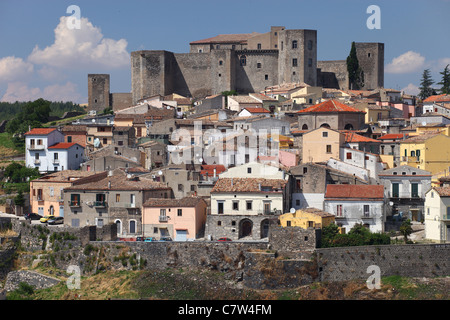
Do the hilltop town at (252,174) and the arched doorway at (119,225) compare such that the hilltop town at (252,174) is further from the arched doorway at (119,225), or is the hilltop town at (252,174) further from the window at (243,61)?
the window at (243,61)

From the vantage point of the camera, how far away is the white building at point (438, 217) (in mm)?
39500

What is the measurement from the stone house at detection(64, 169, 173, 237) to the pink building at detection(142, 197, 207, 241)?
94 cm

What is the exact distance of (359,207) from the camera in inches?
1650

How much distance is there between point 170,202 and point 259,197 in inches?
187

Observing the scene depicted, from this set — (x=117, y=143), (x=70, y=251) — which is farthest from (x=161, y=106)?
(x=70, y=251)

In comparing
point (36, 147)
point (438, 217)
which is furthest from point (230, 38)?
point (438, 217)

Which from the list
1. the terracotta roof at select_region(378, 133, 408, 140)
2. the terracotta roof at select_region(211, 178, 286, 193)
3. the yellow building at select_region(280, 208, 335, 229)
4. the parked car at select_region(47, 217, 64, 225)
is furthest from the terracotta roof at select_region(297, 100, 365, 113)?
the parked car at select_region(47, 217, 64, 225)

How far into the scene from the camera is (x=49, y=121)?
83312 mm

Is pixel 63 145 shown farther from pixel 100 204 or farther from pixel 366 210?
pixel 366 210

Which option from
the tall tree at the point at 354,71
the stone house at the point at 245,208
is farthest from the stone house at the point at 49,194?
the tall tree at the point at 354,71

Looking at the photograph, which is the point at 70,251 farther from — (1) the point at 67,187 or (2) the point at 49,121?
(2) the point at 49,121

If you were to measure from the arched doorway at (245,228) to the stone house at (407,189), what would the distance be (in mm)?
8238

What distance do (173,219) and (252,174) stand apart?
5233 millimetres

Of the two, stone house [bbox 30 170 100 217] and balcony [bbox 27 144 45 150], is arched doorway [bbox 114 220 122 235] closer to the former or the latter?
stone house [bbox 30 170 100 217]
